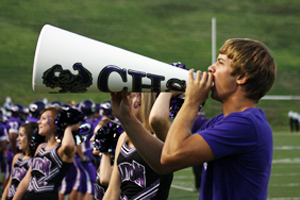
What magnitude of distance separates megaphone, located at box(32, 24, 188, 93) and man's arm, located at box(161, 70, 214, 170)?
0.28 ft

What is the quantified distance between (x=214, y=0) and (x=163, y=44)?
10.7 metres

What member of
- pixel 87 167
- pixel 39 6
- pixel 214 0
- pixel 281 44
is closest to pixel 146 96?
pixel 87 167

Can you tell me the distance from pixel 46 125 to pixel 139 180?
207 centimetres

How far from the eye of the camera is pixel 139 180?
116 inches

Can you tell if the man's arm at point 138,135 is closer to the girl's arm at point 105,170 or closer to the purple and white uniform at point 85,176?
the girl's arm at point 105,170

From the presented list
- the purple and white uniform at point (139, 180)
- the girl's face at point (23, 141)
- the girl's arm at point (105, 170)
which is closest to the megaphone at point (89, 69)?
the purple and white uniform at point (139, 180)

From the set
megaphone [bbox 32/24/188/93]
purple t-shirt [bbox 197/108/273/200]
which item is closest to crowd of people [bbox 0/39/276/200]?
purple t-shirt [bbox 197/108/273/200]

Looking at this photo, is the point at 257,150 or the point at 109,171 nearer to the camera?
the point at 257,150

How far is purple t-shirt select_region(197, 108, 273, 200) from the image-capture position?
67.2 inches

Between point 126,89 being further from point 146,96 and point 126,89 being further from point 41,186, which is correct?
point 41,186

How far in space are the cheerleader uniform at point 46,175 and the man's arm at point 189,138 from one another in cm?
280

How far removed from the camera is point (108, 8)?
45.7 metres

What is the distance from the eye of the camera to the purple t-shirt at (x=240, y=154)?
67.2 inches

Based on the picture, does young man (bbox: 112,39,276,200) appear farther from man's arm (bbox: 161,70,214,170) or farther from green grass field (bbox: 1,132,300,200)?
green grass field (bbox: 1,132,300,200)
